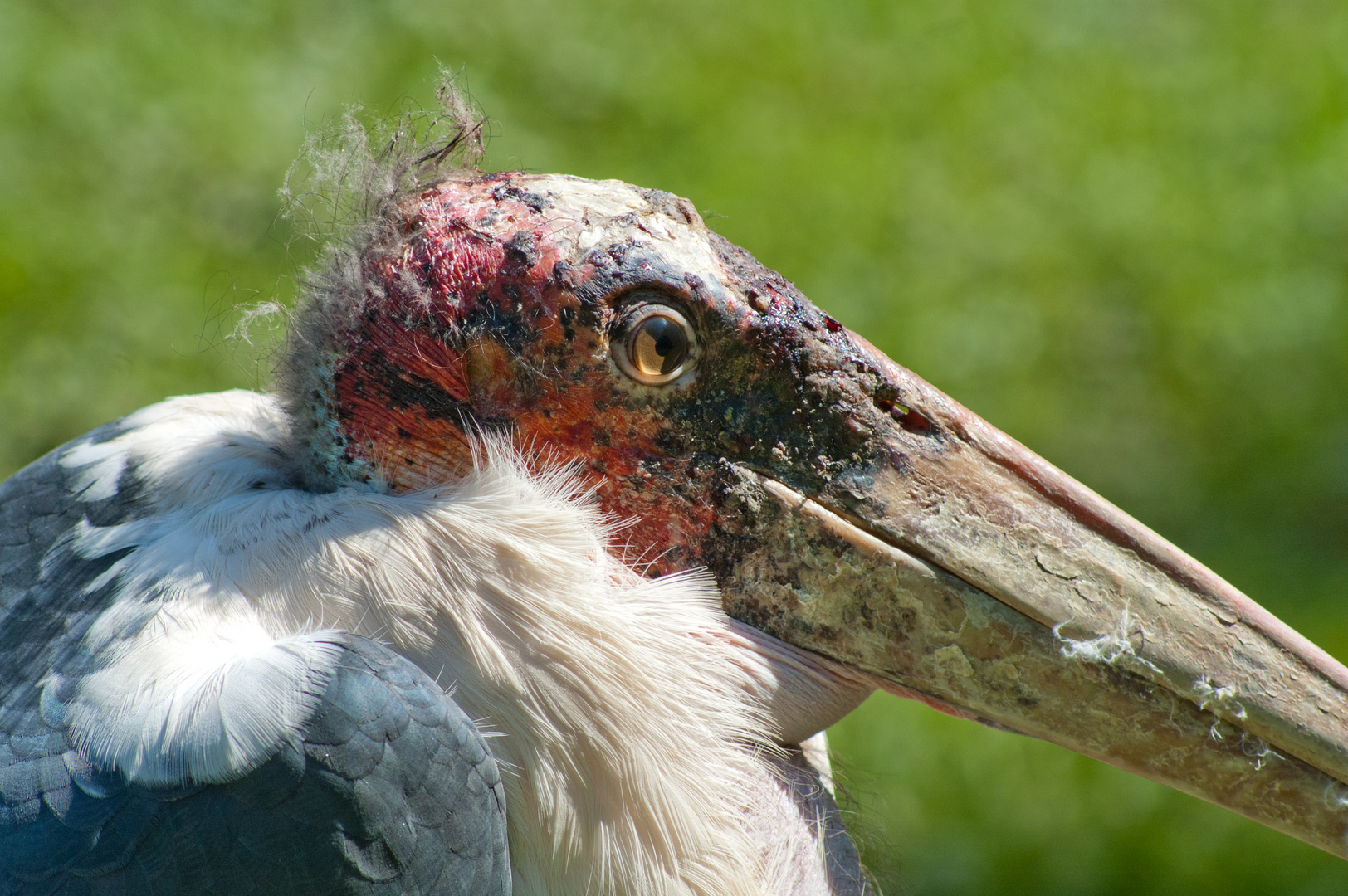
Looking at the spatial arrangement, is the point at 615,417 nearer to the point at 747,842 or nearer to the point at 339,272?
the point at 339,272

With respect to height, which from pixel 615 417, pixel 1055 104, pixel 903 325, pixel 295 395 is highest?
pixel 1055 104

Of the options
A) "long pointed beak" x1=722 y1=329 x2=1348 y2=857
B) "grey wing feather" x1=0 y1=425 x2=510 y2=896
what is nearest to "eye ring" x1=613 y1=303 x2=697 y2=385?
"long pointed beak" x1=722 y1=329 x2=1348 y2=857

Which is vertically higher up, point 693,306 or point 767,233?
point 767,233

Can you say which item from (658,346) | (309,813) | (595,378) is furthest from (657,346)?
(309,813)

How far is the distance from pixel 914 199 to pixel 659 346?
459cm

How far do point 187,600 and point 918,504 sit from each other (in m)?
1.15

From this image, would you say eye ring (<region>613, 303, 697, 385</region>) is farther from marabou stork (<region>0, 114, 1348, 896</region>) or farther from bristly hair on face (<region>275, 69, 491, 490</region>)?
bristly hair on face (<region>275, 69, 491, 490</region>)

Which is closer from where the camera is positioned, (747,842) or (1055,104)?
(747,842)

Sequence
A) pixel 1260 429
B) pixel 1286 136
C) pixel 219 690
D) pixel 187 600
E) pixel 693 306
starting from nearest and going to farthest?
pixel 219 690 < pixel 187 600 < pixel 693 306 < pixel 1260 429 < pixel 1286 136

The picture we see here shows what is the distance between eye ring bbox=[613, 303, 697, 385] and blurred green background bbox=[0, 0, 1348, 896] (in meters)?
2.83

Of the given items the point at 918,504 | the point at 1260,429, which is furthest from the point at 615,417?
the point at 1260,429

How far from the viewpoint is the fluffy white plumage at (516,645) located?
1859 millimetres

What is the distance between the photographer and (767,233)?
5977 mm

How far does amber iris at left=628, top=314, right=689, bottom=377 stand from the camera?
2016 mm
